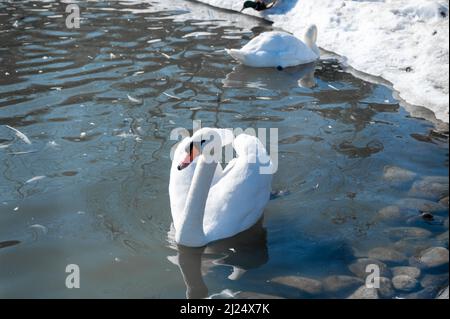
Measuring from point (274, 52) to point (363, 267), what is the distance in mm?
6837

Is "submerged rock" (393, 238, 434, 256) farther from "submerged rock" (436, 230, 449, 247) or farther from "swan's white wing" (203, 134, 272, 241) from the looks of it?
"swan's white wing" (203, 134, 272, 241)

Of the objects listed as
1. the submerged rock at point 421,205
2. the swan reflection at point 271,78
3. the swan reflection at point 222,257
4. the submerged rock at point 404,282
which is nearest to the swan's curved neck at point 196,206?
the swan reflection at point 222,257

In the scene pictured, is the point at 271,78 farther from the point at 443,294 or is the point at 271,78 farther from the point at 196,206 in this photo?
the point at 443,294

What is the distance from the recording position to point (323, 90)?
10.8 meters

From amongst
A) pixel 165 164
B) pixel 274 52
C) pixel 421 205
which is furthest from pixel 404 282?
pixel 274 52

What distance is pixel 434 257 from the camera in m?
6.03

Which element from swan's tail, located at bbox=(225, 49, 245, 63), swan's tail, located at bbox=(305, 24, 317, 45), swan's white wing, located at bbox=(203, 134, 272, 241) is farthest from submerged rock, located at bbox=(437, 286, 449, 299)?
swan's tail, located at bbox=(305, 24, 317, 45)

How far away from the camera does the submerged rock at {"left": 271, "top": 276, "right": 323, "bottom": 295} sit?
18.4 feet

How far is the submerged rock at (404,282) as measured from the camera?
564 cm

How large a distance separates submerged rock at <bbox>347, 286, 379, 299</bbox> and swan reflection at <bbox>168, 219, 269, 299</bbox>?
3.12 feet

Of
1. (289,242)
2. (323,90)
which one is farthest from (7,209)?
(323,90)

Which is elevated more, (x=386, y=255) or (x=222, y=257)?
(x=386, y=255)

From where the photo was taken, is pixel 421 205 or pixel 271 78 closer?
pixel 421 205

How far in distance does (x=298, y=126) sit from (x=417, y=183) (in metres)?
2.25
